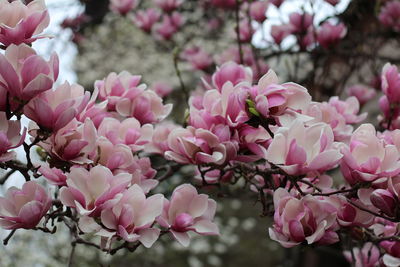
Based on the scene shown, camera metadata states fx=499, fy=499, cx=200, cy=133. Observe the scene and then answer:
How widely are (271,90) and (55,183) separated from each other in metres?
0.41

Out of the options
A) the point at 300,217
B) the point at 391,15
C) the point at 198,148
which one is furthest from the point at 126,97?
the point at 391,15

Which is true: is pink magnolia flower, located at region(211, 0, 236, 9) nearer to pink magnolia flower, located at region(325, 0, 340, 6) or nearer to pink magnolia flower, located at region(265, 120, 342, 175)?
pink magnolia flower, located at region(325, 0, 340, 6)

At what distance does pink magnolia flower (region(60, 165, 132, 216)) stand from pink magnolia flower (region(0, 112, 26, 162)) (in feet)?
0.33

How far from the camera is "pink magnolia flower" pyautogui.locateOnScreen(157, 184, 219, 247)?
2.86 feet

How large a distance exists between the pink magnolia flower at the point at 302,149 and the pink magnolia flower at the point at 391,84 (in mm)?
399

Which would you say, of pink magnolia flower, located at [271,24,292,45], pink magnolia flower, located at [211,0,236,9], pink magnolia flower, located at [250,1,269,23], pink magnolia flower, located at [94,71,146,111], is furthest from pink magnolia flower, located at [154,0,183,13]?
pink magnolia flower, located at [94,71,146,111]

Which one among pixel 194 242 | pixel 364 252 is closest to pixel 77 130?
pixel 364 252

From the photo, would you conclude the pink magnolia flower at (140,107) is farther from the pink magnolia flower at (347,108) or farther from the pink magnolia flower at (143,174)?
the pink magnolia flower at (347,108)

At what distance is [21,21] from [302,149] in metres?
0.52

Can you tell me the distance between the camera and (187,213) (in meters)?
0.89

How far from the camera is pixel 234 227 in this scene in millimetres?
5125

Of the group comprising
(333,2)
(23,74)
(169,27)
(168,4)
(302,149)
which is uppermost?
(23,74)

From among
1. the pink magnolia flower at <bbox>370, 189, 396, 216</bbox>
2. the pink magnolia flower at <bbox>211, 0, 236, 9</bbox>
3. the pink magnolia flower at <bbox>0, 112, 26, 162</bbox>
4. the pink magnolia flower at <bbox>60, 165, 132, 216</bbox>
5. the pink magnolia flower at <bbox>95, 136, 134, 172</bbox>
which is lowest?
the pink magnolia flower at <bbox>211, 0, 236, 9</bbox>

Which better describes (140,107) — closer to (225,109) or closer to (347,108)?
(225,109)
